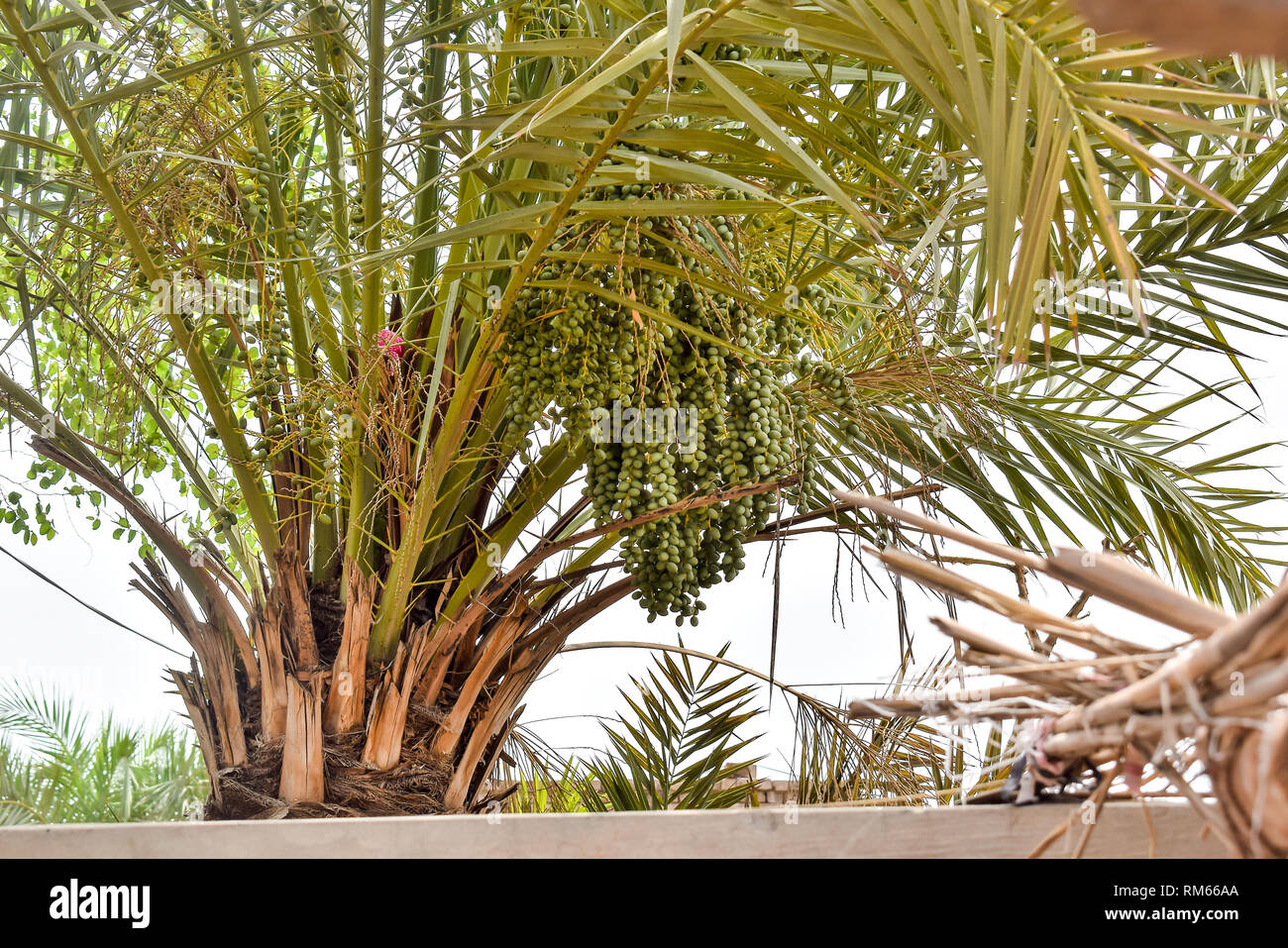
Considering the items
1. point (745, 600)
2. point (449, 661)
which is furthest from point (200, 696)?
→ point (745, 600)

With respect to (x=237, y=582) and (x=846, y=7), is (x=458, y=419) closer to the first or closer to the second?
(x=237, y=582)

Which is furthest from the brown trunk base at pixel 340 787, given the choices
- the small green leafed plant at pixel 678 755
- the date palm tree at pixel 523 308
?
the small green leafed plant at pixel 678 755

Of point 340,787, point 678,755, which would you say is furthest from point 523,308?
Result: point 678,755

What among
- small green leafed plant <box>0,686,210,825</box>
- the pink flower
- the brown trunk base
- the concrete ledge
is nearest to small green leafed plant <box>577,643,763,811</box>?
the brown trunk base

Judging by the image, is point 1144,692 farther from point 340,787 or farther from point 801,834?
point 340,787

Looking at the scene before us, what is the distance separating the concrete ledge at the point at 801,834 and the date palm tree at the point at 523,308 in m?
0.29

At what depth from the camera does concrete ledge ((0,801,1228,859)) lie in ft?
1.60

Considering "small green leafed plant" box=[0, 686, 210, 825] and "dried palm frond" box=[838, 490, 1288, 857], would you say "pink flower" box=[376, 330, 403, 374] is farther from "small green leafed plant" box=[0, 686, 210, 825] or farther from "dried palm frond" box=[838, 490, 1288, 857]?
"small green leafed plant" box=[0, 686, 210, 825]

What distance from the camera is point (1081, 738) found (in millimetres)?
363

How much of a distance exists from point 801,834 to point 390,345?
0.64 metres

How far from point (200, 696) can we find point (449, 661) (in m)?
0.30

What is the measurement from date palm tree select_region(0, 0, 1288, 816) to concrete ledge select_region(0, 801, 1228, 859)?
288mm

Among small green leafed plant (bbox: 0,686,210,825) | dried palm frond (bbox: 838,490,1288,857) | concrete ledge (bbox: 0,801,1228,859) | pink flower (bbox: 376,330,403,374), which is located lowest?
concrete ledge (bbox: 0,801,1228,859)

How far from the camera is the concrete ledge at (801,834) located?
49 cm
